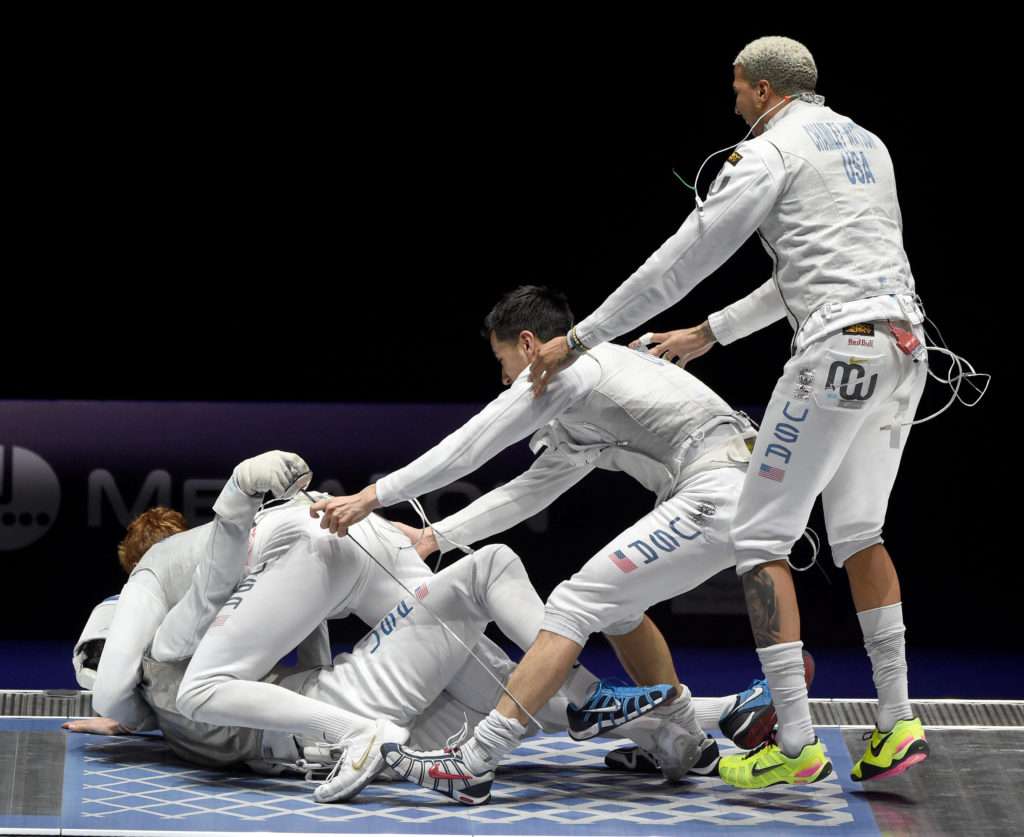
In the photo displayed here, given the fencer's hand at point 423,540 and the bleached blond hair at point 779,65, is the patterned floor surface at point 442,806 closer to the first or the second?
the fencer's hand at point 423,540

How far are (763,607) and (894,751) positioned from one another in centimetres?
43

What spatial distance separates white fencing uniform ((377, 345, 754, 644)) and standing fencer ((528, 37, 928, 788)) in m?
0.10

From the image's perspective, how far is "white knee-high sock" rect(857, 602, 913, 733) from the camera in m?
3.83

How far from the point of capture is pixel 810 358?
367 cm

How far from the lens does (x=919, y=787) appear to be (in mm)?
3982

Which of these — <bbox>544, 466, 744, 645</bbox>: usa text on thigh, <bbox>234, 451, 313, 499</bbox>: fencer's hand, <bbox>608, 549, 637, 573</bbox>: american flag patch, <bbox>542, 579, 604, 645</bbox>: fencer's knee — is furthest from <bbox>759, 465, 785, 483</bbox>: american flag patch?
<bbox>234, 451, 313, 499</bbox>: fencer's hand

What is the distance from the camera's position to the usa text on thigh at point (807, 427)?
3.64m

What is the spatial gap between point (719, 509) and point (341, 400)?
8.52ft

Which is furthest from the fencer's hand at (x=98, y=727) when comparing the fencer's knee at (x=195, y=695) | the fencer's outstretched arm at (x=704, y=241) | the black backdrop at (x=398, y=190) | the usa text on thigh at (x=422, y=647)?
the black backdrop at (x=398, y=190)

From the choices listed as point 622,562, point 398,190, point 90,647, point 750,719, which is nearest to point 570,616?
point 622,562

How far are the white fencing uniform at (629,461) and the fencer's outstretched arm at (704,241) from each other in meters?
0.25

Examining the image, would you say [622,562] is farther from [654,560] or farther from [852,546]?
[852,546]

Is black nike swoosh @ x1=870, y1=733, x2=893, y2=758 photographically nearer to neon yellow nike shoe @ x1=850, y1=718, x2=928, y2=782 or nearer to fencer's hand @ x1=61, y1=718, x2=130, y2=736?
neon yellow nike shoe @ x1=850, y1=718, x2=928, y2=782

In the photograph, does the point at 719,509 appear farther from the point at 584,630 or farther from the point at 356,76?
the point at 356,76
